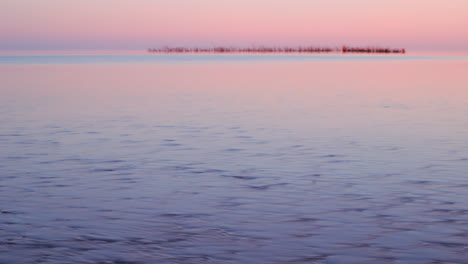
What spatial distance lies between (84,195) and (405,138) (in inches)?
333

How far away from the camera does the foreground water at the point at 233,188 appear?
21.6 ft

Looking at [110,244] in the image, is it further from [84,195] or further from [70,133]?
[70,133]

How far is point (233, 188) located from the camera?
9.31 metres

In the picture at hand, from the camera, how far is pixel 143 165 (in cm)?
1116

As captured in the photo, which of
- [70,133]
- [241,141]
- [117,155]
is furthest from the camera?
[70,133]

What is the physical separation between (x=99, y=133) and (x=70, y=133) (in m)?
0.74

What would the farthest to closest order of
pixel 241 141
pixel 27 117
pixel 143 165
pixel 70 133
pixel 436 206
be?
1. pixel 27 117
2. pixel 70 133
3. pixel 241 141
4. pixel 143 165
5. pixel 436 206

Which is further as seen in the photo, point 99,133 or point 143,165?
point 99,133

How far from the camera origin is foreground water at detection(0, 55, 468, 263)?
6.59 m

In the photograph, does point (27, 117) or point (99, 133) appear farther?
point (27, 117)

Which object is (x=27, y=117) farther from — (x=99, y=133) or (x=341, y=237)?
(x=341, y=237)

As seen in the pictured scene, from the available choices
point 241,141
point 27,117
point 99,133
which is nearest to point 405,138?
point 241,141

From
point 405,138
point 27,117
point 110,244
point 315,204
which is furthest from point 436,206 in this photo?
point 27,117

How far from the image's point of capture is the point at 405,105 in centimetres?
2302
